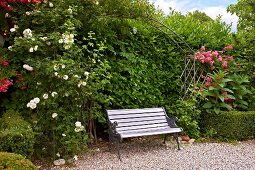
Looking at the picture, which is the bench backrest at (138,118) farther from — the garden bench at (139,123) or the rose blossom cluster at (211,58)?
the rose blossom cluster at (211,58)

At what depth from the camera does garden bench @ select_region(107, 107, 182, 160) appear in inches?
239

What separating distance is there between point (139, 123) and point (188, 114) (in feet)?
4.21

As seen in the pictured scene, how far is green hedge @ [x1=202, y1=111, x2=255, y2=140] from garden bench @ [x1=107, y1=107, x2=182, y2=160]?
44.2 inches

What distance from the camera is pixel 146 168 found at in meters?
5.33

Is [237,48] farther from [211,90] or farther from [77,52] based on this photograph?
[77,52]

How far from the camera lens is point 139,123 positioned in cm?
657

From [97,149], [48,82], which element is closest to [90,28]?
[48,82]

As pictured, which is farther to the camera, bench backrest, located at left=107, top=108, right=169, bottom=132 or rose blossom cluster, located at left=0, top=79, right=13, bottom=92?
bench backrest, located at left=107, top=108, right=169, bottom=132

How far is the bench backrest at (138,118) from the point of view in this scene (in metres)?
6.37

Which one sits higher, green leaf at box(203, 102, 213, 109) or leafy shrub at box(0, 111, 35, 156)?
leafy shrub at box(0, 111, 35, 156)

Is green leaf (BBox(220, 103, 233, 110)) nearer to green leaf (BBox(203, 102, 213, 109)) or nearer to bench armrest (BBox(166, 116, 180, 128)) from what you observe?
green leaf (BBox(203, 102, 213, 109))

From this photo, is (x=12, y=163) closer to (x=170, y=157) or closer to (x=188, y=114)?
(x=170, y=157)

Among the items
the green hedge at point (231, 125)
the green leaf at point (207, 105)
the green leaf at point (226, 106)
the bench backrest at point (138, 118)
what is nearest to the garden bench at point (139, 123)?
the bench backrest at point (138, 118)

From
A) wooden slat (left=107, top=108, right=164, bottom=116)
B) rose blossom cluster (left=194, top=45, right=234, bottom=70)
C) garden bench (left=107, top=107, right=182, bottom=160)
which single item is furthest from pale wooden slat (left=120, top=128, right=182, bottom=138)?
rose blossom cluster (left=194, top=45, right=234, bottom=70)
